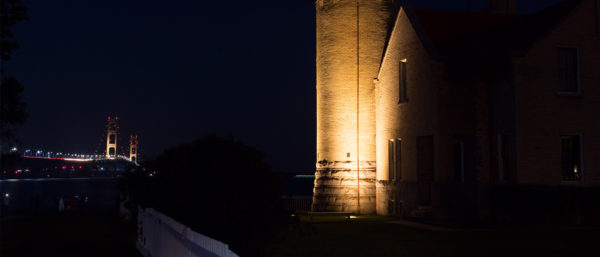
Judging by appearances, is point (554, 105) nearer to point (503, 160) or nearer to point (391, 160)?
→ point (503, 160)

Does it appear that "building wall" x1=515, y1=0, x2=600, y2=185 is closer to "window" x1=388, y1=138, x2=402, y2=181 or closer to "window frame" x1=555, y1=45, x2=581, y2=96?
"window frame" x1=555, y1=45, x2=581, y2=96

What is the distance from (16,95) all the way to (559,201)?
91.4ft

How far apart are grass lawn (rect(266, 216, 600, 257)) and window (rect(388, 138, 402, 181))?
9303 mm

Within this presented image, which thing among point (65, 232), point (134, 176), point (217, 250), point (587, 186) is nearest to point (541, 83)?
point (587, 186)

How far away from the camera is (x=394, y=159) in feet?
108

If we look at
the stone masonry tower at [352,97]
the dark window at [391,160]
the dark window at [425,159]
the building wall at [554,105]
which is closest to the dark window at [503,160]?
the building wall at [554,105]

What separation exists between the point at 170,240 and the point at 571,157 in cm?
2071

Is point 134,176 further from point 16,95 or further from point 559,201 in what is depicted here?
point 16,95

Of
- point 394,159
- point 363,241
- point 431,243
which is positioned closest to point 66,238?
point 363,241

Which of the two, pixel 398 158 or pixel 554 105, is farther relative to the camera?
pixel 398 158

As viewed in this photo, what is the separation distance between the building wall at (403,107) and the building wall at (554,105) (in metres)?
3.93

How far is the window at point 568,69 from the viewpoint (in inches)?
1050

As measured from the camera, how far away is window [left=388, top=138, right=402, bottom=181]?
32.6 m

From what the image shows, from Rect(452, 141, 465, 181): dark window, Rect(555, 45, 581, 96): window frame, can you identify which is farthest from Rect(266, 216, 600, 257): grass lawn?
Rect(452, 141, 465, 181): dark window
